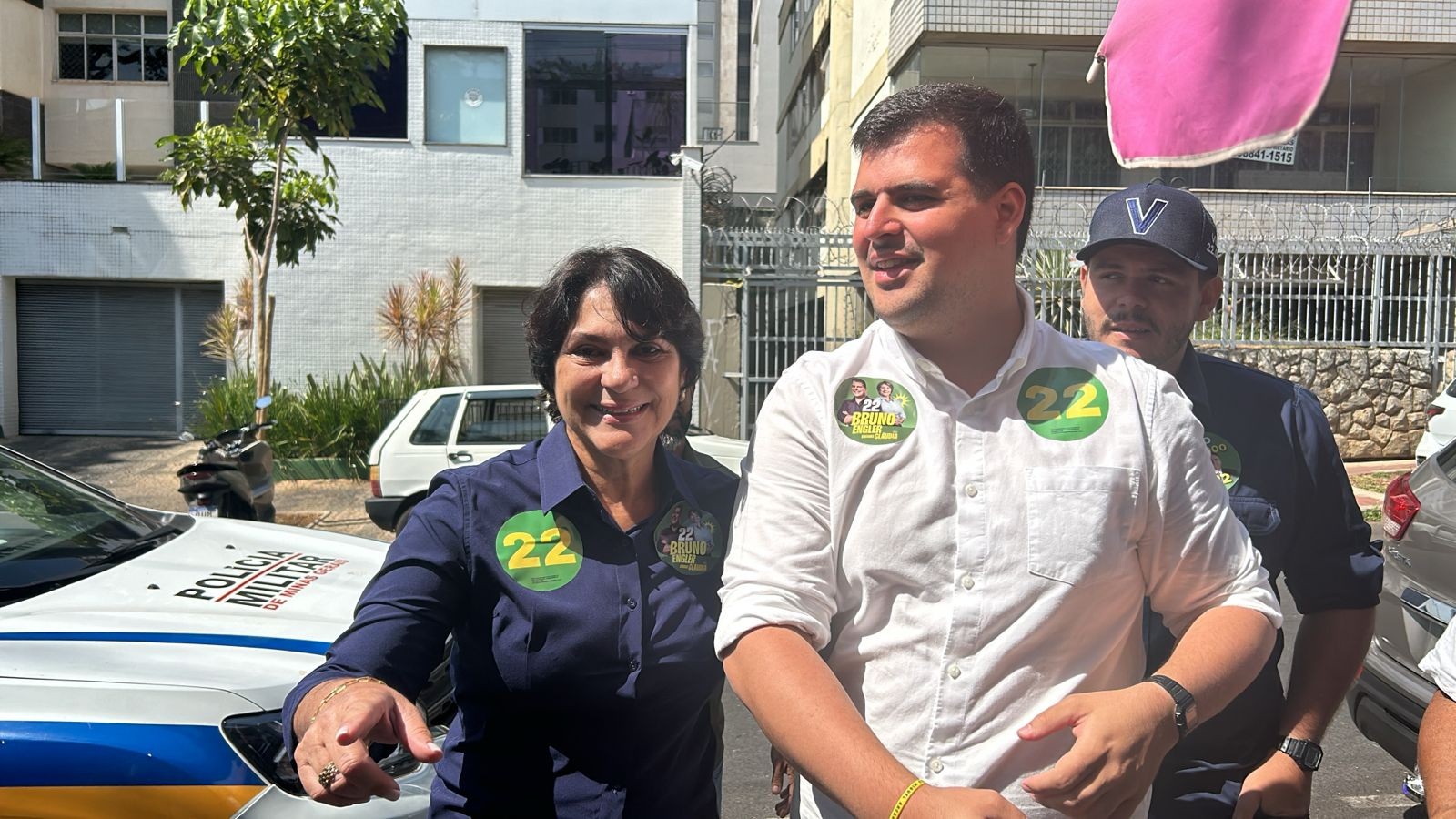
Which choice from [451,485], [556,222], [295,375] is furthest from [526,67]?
[451,485]

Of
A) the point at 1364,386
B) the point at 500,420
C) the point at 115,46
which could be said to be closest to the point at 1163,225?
the point at 500,420

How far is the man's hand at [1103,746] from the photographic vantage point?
1.51 m

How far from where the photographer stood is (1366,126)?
57.0 ft

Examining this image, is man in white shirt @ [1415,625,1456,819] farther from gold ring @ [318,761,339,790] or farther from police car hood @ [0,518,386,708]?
police car hood @ [0,518,386,708]

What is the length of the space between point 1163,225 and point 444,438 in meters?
7.09

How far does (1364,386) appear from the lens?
1391cm

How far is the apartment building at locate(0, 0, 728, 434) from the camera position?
1499 centimetres

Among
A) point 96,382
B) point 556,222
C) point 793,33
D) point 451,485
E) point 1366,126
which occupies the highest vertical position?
point 793,33

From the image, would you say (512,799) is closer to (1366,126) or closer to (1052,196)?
(1052,196)

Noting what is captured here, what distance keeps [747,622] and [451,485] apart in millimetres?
733

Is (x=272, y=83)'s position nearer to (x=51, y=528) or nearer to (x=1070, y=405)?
(x=51, y=528)

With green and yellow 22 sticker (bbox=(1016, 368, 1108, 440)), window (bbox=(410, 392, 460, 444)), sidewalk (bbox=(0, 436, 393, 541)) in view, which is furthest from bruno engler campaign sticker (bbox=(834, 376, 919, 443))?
sidewalk (bbox=(0, 436, 393, 541))

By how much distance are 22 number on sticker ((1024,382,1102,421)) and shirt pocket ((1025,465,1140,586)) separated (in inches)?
3.7

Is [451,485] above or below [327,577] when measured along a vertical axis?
above
